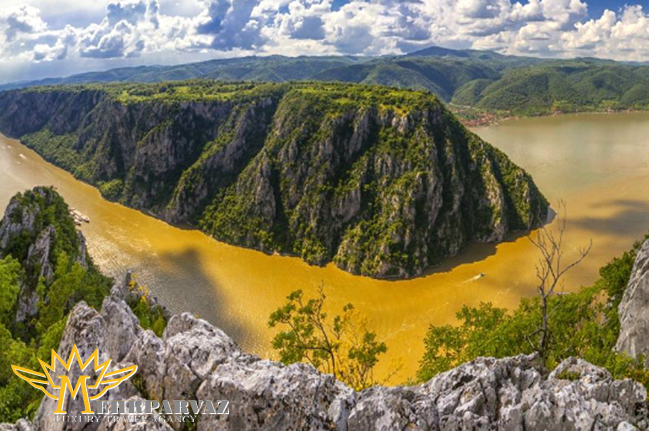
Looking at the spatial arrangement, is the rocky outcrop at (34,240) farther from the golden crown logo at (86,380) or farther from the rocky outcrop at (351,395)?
the rocky outcrop at (351,395)

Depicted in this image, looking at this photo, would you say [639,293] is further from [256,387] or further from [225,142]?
[225,142]

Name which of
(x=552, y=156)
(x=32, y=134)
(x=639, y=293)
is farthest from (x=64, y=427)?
(x=32, y=134)

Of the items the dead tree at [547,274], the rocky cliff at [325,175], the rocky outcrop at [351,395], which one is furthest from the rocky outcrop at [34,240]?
the dead tree at [547,274]

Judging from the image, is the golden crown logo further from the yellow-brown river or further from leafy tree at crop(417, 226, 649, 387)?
the yellow-brown river

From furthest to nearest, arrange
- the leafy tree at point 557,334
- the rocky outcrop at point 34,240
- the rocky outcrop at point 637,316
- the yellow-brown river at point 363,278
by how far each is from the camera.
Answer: the yellow-brown river at point 363,278 < the rocky outcrop at point 34,240 < the leafy tree at point 557,334 < the rocky outcrop at point 637,316

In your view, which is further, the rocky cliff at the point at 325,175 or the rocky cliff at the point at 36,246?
the rocky cliff at the point at 325,175

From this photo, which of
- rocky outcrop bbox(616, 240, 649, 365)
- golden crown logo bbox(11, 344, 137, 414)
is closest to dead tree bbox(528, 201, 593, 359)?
rocky outcrop bbox(616, 240, 649, 365)

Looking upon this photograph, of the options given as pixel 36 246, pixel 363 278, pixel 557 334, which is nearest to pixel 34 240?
pixel 36 246
